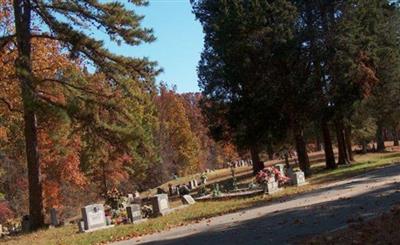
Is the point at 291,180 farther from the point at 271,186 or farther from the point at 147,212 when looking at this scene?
the point at 147,212

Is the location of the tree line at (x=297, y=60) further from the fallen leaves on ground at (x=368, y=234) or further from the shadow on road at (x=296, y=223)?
the fallen leaves on ground at (x=368, y=234)

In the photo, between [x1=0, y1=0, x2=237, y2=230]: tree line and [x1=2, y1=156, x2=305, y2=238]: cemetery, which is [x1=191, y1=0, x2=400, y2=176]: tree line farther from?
[x1=0, y1=0, x2=237, y2=230]: tree line

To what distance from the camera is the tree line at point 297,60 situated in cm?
3198

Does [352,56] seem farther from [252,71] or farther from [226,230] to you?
[226,230]

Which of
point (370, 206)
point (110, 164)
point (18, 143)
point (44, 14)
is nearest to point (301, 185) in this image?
point (370, 206)

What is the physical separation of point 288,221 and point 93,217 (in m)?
9.20

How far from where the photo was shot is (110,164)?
51344mm

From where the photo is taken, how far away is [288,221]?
13.0m

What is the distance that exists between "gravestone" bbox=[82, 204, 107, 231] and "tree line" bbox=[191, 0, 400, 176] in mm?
14815

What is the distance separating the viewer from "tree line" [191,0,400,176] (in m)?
32.0

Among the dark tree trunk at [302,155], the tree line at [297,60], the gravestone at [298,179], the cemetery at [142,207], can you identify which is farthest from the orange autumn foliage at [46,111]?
the dark tree trunk at [302,155]

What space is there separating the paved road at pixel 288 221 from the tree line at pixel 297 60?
49.8ft

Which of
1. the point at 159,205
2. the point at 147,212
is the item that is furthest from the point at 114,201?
the point at 159,205

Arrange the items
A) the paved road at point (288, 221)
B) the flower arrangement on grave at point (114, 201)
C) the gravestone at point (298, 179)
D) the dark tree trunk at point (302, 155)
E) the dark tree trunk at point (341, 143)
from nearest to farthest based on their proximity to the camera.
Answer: the paved road at point (288, 221) → the flower arrangement on grave at point (114, 201) → the gravestone at point (298, 179) → the dark tree trunk at point (302, 155) → the dark tree trunk at point (341, 143)
